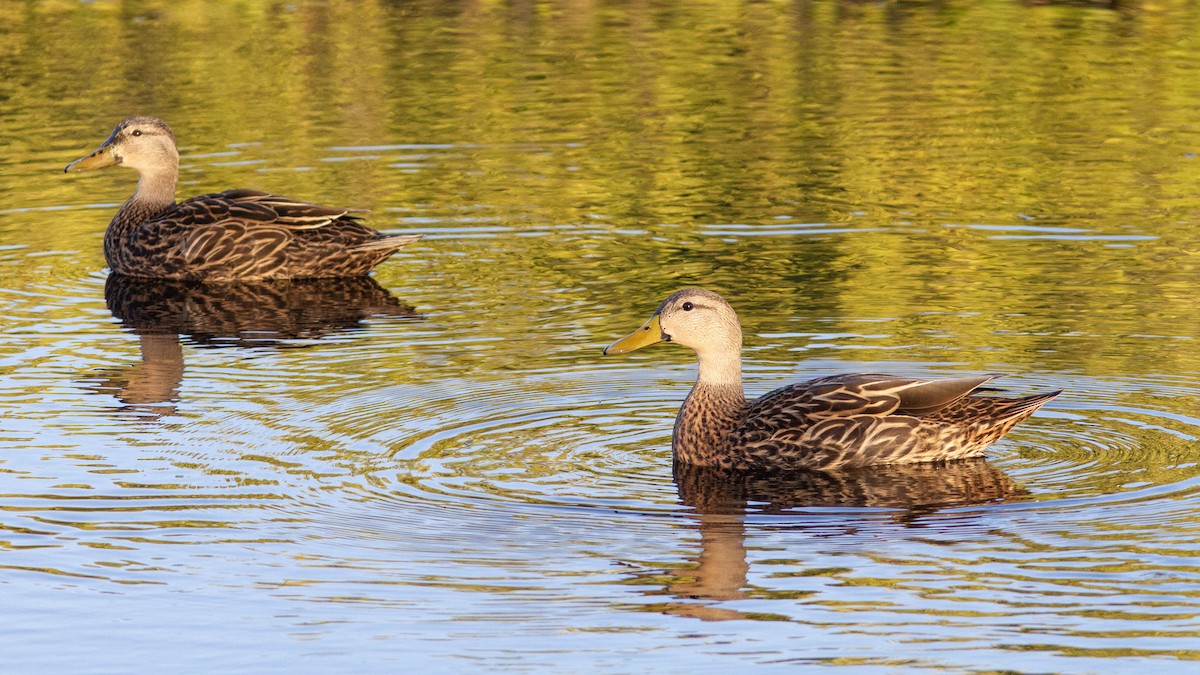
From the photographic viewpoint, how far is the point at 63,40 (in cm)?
2817

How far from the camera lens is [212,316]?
584 inches

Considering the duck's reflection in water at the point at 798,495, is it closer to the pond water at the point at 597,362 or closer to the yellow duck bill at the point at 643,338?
the pond water at the point at 597,362

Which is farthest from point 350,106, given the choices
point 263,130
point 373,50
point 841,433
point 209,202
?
point 841,433

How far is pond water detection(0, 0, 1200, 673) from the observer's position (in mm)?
8047

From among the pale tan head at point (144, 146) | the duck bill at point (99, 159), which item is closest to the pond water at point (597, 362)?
the duck bill at point (99, 159)

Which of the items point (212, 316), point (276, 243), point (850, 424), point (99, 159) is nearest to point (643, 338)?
point (850, 424)

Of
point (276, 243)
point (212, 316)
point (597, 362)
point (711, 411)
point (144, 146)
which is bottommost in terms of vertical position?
point (212, 316)

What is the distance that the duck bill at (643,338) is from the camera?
1091 centimetres

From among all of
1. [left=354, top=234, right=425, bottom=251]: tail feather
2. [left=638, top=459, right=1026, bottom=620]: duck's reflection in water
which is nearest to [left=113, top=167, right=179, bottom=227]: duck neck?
[left=354, top=234, right=425, bottom=251]: tail feather

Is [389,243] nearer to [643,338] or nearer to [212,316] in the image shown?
[212,316]

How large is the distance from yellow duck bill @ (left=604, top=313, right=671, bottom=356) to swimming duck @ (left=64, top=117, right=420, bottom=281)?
524 centimetres

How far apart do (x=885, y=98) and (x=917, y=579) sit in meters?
15.7

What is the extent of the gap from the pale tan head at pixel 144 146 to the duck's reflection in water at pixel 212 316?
4.31 ft

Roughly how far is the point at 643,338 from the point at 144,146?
785 centimetres
